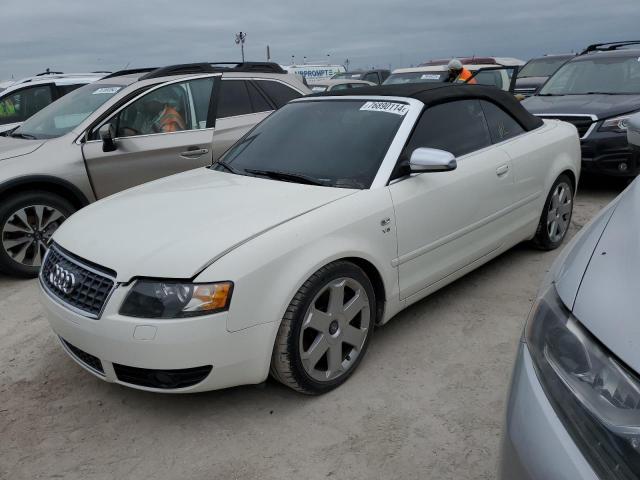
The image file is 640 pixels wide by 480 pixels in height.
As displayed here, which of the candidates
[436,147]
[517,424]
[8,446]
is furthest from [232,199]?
[517,424]

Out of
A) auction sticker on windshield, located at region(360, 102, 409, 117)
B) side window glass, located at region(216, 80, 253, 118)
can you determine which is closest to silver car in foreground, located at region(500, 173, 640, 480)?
auction sticker on windshield, located at region(360, 102, 409, 117)

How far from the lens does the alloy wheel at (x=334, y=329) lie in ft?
8.80

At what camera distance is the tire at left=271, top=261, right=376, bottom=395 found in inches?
101

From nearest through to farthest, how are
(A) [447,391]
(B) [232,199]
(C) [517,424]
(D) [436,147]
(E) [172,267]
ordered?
1. (C) [517,424]
2. (E) [172,267]
3. (A) [447,391]
4. (B) [232,199]
5. (D) [436,147]

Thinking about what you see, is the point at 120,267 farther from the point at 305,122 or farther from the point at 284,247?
the point at 305,122

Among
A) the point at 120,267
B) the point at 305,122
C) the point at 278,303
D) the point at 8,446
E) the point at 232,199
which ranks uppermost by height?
the point at 305,122

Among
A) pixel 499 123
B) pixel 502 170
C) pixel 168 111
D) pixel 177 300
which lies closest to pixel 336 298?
pixel 177 300

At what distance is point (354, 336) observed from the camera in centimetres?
291

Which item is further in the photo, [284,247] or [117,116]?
[117,116]

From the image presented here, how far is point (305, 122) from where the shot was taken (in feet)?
12.2

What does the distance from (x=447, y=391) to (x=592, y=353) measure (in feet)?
5.12

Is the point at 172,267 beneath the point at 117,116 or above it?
beneath

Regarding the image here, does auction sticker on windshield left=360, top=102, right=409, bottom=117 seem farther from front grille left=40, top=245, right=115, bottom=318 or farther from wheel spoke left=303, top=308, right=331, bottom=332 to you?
front grille left=40, top=245, right=115, bottom=318

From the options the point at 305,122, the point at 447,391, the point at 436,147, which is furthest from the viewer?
the point at 305,122
